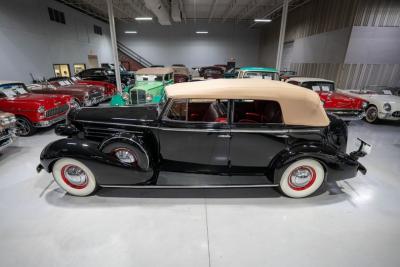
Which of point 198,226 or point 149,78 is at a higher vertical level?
point 149,78

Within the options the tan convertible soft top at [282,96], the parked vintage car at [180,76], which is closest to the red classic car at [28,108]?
the tan convertible soft top at [282,96]

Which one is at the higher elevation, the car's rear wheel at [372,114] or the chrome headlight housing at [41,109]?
the chrome headlight housing at [41,109]

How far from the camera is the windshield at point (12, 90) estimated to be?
5493mm

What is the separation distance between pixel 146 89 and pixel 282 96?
17.5 feet

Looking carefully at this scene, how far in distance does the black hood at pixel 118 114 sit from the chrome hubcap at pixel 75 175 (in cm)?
76

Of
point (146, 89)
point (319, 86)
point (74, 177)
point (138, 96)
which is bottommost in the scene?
point (74, 177)

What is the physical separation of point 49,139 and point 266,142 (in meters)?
5.30

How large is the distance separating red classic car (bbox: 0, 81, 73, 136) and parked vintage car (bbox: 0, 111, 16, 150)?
3.09 feet

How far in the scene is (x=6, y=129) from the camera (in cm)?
423

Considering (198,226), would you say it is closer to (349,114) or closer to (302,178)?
(302,178)

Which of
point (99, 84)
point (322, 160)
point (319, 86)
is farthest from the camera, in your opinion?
point (99, 84)

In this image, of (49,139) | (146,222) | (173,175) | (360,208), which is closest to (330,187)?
(360,208)

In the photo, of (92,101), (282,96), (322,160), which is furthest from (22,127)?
(322,160)

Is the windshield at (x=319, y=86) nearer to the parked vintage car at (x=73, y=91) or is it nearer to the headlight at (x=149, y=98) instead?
the headlight at (x=149, y=98)
